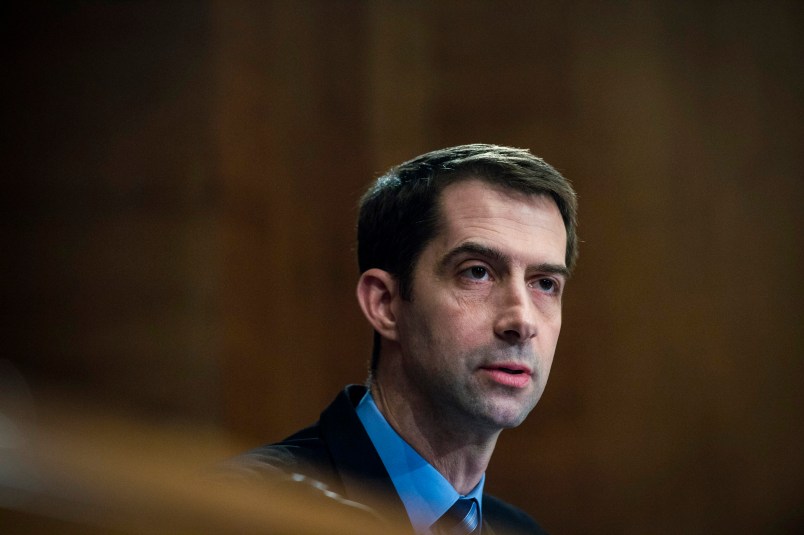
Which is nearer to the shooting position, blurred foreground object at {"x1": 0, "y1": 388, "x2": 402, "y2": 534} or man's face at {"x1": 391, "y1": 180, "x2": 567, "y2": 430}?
blurred foreground object at {"x1": 0, "y1": 388, "x2": 402, "y2": 534}

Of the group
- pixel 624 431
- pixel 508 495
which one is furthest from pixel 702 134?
pixel 508 495

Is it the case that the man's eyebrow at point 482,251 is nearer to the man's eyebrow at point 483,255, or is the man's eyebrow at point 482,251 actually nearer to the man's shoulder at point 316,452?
the man's eyebrow at point 483,255

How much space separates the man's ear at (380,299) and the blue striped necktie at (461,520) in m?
0.39

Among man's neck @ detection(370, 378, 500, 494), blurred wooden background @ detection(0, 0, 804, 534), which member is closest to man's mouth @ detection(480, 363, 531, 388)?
man's neck @ detection(370, 378, 500, 494)

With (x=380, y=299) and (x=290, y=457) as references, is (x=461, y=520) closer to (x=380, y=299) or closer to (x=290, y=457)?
(x=290, y=457)

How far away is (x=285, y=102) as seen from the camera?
11.6ft

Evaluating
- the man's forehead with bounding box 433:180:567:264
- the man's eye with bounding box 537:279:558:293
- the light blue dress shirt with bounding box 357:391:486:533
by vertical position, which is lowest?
the light blue dress shirt with bounding box 357:391:486:533

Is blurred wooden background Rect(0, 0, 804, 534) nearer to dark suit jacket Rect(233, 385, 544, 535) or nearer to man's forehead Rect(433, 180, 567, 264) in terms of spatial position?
dark suit jacket Rect(233, 385, 544, 535)

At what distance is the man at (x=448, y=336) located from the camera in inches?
70.1

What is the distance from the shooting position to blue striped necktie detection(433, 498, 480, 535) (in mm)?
1793

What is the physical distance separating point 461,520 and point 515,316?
450 mm

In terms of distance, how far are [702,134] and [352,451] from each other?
240cm

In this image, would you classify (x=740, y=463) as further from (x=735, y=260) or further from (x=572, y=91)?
(x=572, y=91)

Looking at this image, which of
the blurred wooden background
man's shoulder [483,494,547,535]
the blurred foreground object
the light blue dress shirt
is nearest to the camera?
the blurred foreground object
